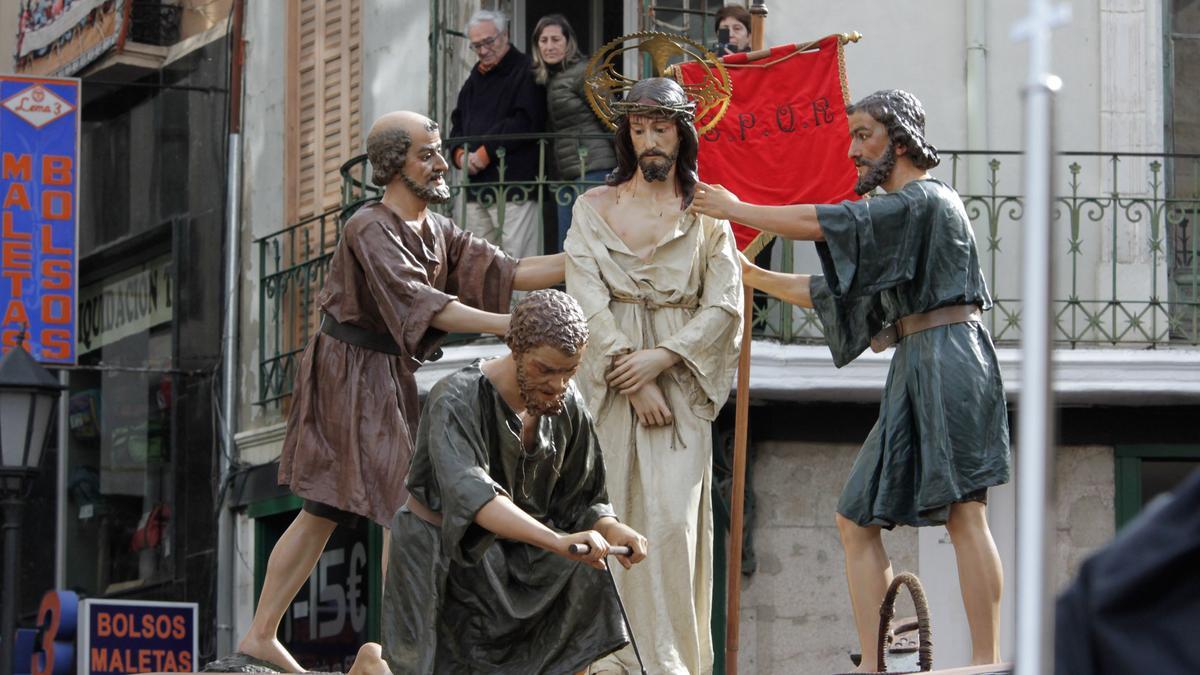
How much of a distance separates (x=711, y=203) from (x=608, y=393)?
89cm

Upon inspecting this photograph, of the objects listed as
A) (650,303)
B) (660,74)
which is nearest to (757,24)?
(660,74)

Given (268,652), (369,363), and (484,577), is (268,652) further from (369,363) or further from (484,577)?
(484,577)

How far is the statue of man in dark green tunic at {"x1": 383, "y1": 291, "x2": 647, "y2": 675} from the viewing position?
6789 millimetres

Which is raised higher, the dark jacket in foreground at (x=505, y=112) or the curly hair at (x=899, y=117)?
the dark jacket in foreground at (x=505, y=112)

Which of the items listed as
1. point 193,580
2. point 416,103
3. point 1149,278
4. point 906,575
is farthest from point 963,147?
point 906,575

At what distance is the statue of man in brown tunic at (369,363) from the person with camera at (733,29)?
205 inches

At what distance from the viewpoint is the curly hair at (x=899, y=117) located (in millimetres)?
7906

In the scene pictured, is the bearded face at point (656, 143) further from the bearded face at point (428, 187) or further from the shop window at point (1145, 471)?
the shop window at point (1145, 471)

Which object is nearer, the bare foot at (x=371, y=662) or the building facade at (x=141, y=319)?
the bare foot at (x=371, y=662)

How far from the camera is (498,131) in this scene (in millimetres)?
14680

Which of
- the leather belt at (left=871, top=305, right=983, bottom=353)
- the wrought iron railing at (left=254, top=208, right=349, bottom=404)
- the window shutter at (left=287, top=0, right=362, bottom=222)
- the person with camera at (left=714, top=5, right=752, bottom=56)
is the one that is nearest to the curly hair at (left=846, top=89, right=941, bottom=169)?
the leather belt at (left=871, top=305, right=983, bottom=353)

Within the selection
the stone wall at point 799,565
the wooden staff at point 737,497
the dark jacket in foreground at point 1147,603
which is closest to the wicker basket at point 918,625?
the wooden staff at point 737,497

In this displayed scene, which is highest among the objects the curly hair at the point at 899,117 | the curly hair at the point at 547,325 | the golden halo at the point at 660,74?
the golden halo at the point at 660,74

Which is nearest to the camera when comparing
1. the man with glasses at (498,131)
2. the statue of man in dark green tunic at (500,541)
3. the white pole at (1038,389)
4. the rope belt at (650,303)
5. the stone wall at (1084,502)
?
the white pole at (1038,389)
